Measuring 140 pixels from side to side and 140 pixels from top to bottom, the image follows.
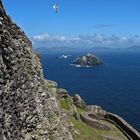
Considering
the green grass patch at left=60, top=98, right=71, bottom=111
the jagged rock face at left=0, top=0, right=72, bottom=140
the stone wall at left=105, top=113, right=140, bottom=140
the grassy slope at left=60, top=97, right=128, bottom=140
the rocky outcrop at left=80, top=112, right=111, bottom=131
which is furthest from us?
the stone wall at left=105, top=113, right=140, bottom=140

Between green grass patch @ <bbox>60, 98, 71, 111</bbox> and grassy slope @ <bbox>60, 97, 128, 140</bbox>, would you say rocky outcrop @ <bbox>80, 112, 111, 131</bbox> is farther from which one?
green grass patch @ <bbox>60, 98, 71, 111</bbox>

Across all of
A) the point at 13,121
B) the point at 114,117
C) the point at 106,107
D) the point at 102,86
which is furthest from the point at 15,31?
the point at 102,86

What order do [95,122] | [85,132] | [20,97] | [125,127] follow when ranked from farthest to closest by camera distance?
[125,127]
[95,122]
[85,132]
[20,97]

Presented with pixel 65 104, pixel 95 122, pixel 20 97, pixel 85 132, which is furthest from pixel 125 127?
pixel 20 97

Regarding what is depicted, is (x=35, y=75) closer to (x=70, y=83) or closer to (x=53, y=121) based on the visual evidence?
(x=53, y=121)

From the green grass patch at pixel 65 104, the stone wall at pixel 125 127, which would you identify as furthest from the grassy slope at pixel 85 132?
the stone wall at pixel 125 127

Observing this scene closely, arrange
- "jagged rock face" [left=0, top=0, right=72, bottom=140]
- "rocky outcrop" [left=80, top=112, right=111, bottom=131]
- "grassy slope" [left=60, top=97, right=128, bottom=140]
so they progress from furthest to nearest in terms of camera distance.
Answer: "rocky outcrop" [left=80, top=112, right=111, bottom=131] < "grassy slope" [left=60, top=97, right=128, bottom=140] < "jagged rock face" [left=0, top=0, right=72, bottom=140]

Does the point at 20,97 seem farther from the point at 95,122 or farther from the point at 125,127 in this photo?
the point at 125,127

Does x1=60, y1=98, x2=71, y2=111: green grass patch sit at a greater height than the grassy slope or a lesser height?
greater

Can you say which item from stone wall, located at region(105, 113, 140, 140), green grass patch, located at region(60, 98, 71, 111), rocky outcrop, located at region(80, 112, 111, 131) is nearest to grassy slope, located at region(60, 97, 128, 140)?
green grass patch, located at region(60, 98, 71, 111)

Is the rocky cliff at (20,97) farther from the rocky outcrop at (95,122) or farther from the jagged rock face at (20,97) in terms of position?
the rocky outcrop at (95,122)
